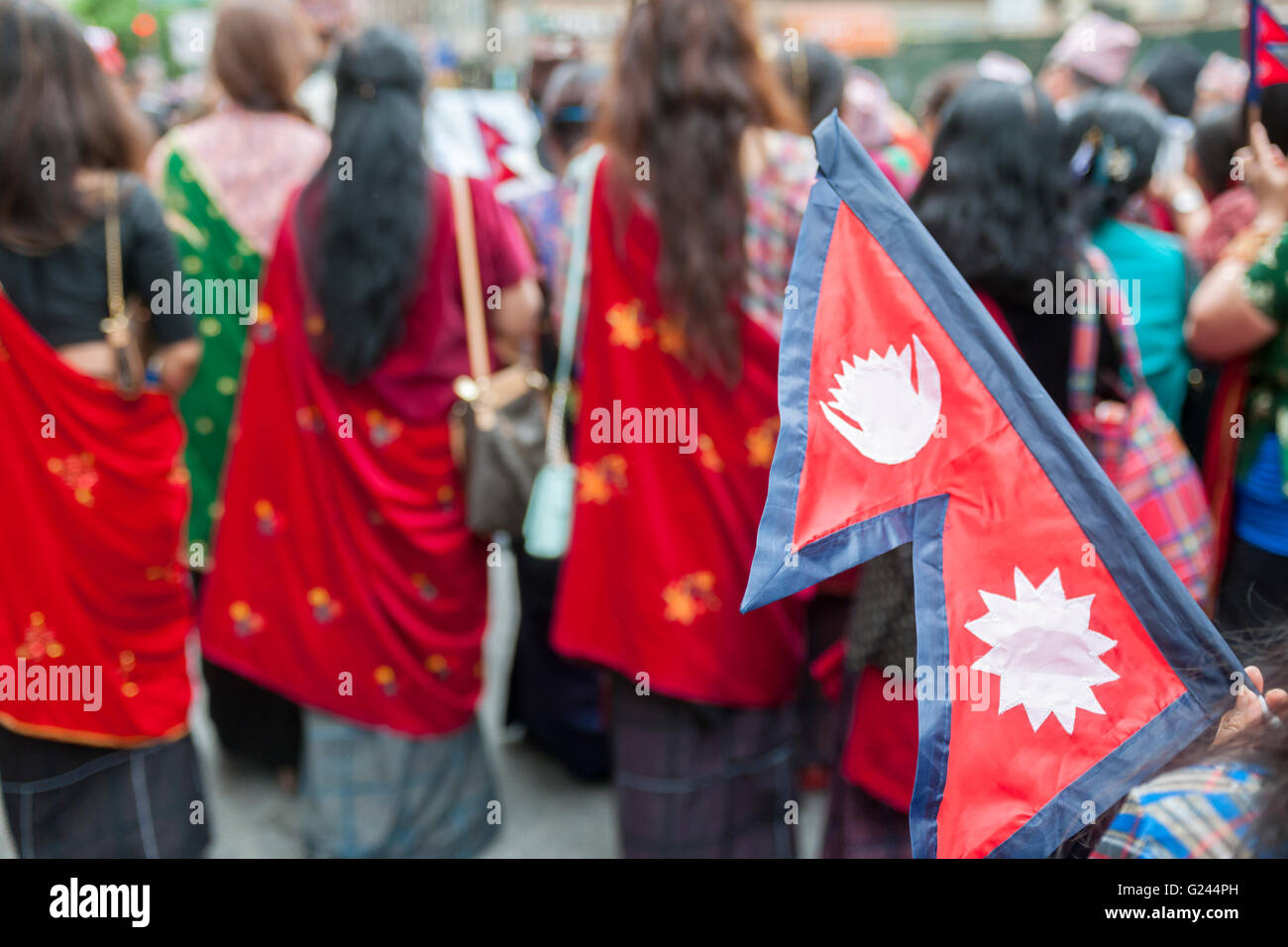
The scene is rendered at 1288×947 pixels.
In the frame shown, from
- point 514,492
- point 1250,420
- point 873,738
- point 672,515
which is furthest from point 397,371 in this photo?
point 1250,420

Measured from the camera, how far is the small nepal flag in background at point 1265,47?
1.76 m

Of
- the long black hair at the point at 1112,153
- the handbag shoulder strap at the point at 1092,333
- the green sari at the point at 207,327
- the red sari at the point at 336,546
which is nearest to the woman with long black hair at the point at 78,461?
the red sari at the point at 336,546

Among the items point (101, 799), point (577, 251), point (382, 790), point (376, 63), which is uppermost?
point (376, 63)

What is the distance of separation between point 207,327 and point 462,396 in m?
0.85

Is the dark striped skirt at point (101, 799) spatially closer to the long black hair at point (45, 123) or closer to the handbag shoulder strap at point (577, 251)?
the long black hair at point (45, 123)

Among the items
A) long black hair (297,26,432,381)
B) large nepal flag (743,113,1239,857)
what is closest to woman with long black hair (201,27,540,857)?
long black hair (297,26,432,381)

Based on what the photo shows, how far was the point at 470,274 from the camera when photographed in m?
2.36

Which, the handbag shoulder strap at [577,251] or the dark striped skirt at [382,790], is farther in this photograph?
the dark striped skirt at [382,790]

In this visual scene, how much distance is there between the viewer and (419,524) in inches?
94.3

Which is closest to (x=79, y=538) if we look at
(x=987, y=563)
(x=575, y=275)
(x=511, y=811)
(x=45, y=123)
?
(x=45, y=123)

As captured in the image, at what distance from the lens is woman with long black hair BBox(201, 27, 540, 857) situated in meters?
2.30

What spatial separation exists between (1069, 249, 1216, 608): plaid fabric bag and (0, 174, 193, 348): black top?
1.66m

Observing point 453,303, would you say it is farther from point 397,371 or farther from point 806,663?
point 806,663

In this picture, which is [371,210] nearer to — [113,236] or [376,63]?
[376,63]
